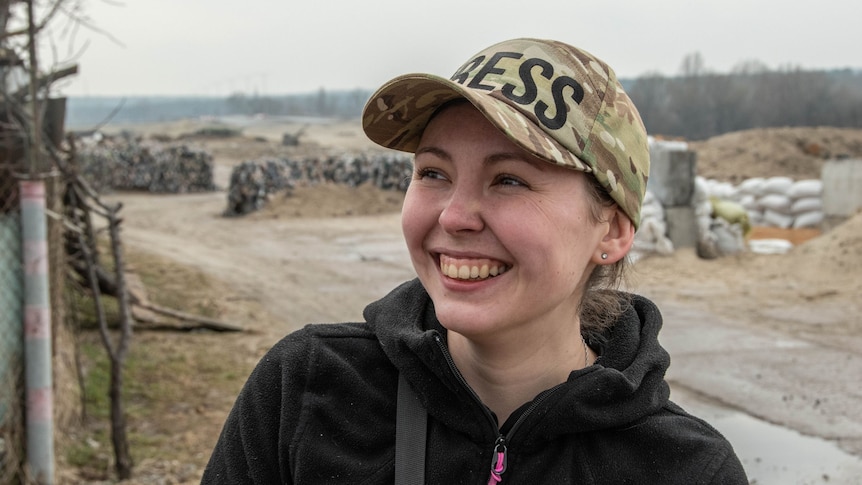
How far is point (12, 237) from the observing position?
13.3ft

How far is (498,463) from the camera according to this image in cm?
142

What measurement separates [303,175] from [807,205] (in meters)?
12.5

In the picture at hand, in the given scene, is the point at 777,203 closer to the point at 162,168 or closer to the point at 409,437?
the point at 162,168

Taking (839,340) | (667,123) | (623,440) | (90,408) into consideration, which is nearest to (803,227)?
(839,340)

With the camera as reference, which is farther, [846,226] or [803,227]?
[803,227]

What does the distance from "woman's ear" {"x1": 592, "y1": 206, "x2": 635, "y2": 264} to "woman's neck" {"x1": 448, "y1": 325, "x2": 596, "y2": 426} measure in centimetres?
17

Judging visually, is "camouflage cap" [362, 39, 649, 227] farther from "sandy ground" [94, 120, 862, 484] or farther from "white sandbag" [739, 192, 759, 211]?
"white sandbag" [739, 192, 759, 211]

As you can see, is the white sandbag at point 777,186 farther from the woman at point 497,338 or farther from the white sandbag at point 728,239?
the woman at point 497,338

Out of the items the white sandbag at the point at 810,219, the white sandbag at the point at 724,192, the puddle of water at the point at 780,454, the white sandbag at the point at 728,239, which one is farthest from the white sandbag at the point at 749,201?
the puddle of water at the point at 780,454

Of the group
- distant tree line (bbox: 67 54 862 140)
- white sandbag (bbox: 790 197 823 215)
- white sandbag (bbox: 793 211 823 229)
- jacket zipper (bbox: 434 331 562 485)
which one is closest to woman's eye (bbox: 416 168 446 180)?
jacket zipper (bbox: 434 331 562 485)

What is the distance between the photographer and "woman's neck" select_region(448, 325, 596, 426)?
1.55 metres

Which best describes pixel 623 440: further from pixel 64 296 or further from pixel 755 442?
pixel 755 442

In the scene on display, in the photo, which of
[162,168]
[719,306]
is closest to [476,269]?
[719,306]

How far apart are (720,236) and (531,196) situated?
43.2 feet
